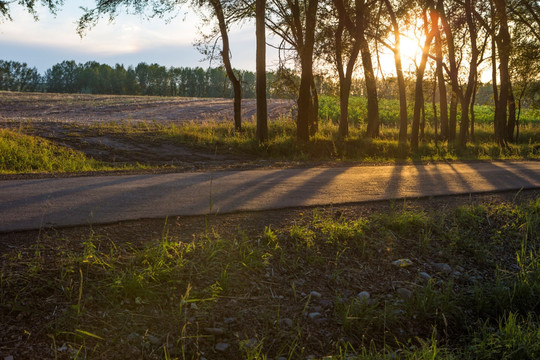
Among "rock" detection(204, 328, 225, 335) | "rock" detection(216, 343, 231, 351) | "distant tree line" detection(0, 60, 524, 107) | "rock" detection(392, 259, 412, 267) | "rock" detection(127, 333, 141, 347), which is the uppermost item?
"distant tree line" detection(0, 60, 524, 107)

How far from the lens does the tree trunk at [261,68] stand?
49.4 ft

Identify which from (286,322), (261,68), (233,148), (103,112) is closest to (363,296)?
(286,322)

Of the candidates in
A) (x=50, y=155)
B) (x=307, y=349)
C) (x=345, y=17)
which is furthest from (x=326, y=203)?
(x=345, y=17)

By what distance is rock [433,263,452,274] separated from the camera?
4.99 metres

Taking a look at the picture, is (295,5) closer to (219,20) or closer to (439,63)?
(219,20)

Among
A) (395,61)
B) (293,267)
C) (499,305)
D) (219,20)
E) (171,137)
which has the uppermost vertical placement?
(219,20)

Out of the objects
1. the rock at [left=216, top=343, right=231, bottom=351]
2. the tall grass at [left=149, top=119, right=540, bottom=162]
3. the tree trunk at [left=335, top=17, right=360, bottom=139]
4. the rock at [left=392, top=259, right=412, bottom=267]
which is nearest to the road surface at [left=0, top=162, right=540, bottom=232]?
the rock at [left=392, top=259, right=412, bottom=267]

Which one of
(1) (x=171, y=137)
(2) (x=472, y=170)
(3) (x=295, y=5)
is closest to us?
(2) (x=472, y=170)

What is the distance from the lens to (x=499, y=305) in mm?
4395

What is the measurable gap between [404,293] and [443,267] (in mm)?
926

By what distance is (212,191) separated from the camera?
22.9 feet

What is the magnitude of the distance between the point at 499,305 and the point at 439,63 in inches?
793

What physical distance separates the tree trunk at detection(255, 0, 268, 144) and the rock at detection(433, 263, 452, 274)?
11165 mm

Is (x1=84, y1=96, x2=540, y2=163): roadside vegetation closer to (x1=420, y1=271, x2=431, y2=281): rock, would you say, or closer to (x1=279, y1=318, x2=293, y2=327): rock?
(x1=420, y1=271, x2=431, y2=281): rock
